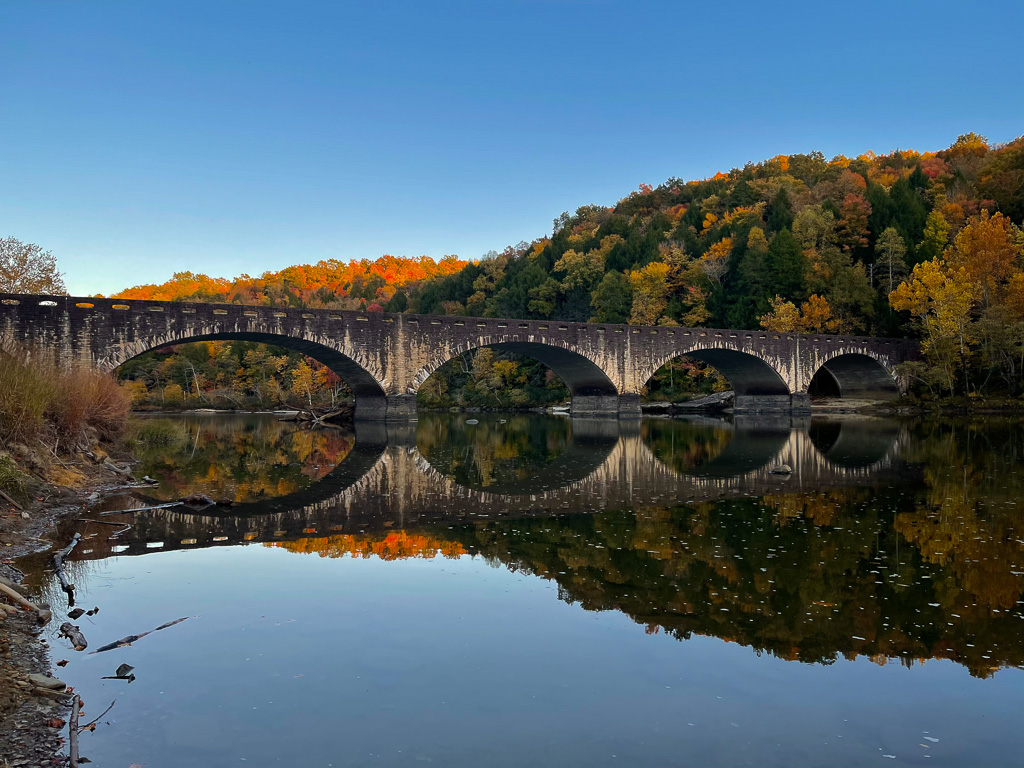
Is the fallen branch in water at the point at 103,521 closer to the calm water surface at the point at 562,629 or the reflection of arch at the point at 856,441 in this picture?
the calm water surface at the point at 562,629

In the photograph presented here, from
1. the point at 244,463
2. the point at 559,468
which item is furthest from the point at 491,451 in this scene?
the point at 244,463

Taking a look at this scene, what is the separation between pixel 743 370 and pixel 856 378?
1188 cm

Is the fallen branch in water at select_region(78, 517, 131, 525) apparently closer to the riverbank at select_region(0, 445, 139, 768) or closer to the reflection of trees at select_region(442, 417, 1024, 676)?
the riverbank at select_region(0, 445, 139, 768)

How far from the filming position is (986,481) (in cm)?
1891

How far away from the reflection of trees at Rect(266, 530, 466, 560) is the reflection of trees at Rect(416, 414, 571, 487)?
7066 millimetres

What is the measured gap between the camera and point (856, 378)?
64.8 meters

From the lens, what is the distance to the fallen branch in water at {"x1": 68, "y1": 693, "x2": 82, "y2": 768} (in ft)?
16.4

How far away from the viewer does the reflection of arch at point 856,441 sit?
83.1ft

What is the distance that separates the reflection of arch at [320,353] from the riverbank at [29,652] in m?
21.1

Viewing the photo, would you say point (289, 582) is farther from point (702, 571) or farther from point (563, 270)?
point (563, 270)

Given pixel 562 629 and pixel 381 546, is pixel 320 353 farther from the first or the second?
pixel 562 629

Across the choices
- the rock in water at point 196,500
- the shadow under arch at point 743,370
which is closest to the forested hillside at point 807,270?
the shadow under arch at point 743,370

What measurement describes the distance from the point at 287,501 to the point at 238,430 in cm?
2965

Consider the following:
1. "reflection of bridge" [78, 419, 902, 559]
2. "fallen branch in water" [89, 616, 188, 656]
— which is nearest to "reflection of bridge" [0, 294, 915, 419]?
"reflection of bridge" [78, 419, 902, 559]
